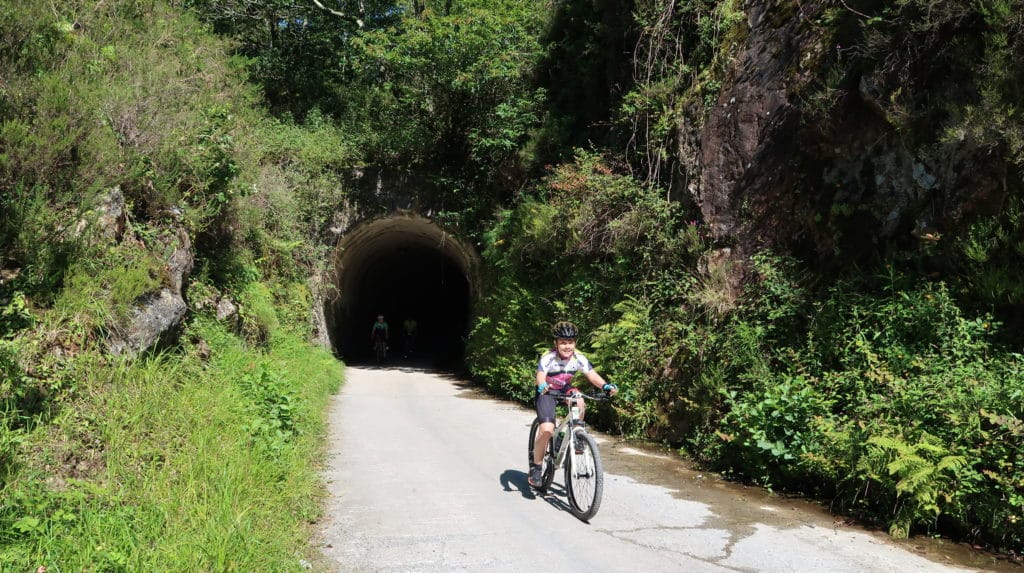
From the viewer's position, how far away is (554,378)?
590 centimetres

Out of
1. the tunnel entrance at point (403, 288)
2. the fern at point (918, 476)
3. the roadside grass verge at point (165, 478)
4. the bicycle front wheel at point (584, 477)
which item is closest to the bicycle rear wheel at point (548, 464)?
the bicycle front wheel at point (584, 477)

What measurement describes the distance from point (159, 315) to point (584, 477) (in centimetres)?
457

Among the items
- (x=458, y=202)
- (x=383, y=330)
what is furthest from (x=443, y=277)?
(x=458, y=202)

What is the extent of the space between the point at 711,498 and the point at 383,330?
1711cm

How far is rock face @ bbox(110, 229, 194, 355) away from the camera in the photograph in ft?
18.9

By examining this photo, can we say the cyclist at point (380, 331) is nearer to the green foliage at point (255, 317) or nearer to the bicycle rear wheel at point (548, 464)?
the green foliage at point (255, 317)

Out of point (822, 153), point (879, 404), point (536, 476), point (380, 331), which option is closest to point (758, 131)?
point (822, 153)

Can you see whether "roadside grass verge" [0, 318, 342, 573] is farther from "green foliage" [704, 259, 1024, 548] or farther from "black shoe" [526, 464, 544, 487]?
"green foliage" [704, 259, 1024, 548]

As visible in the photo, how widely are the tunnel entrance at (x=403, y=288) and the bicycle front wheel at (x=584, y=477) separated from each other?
494 inches

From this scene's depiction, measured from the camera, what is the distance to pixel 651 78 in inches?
441

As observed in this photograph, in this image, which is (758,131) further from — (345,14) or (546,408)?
(345,14)

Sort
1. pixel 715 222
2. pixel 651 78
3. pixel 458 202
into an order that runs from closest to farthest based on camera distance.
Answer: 1. pixel 715 222
2. pixel 651 78
3. pixel 458 202

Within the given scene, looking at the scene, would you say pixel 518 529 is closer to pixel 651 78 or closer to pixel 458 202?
pixel 651 78

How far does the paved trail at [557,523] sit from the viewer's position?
4.25m
